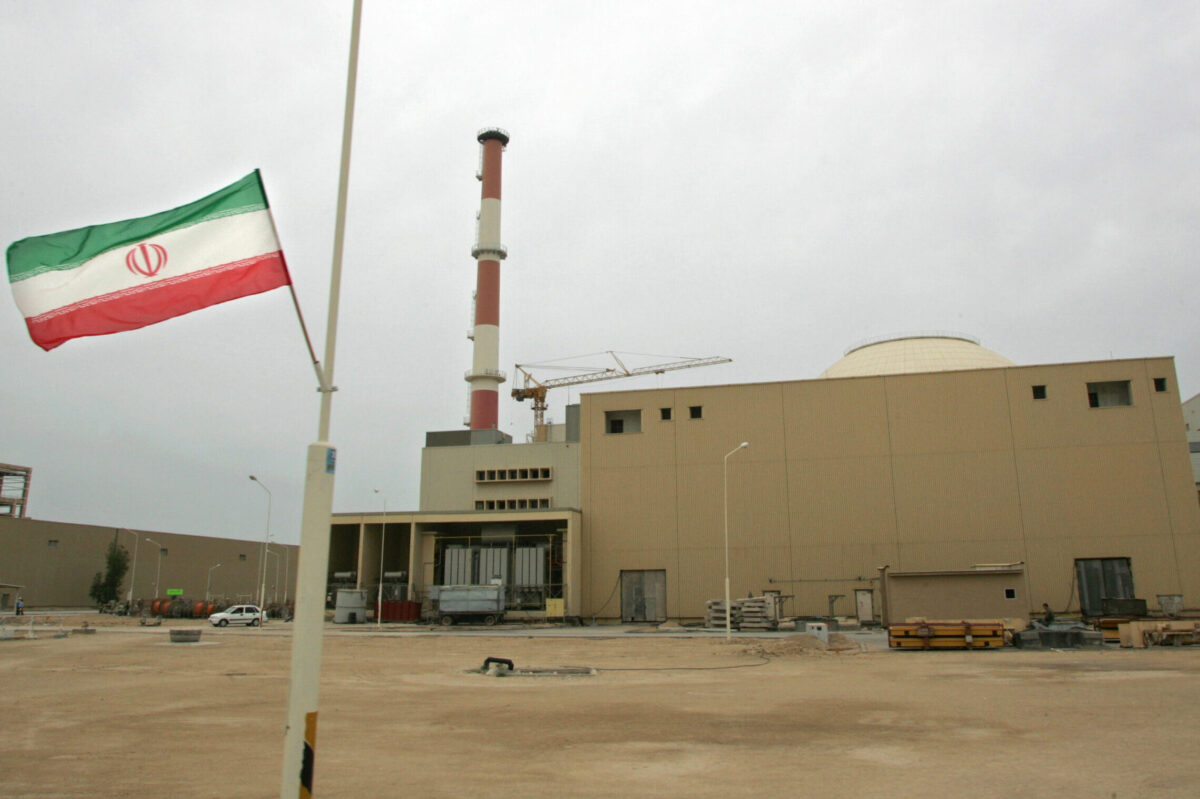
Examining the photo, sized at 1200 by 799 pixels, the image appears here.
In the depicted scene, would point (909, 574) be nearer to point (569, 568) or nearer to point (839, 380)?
point (839, 380)

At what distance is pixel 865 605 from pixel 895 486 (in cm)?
727

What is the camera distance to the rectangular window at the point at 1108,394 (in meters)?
48.0

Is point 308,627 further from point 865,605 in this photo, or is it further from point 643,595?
point 643,595

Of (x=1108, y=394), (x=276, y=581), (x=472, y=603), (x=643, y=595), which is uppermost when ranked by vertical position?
(x=1108, y=394)

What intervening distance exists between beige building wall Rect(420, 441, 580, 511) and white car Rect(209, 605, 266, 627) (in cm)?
1338

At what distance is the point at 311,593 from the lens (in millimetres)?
5996

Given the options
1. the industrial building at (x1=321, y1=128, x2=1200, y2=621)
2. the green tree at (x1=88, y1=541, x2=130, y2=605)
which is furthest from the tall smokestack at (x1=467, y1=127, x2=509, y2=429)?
the green tree at (x1=88, y1=541, x2=130, y2=605)

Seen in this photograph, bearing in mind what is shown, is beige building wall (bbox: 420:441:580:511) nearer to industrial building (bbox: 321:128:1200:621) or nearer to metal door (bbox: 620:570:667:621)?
industrial building (bbox: 321:128:1200:621)

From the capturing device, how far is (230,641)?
120 ft

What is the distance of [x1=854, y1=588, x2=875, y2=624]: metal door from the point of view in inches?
1775

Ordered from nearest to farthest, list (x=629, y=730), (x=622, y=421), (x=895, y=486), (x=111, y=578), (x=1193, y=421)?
(x=629, y=730) → (x=895, y=486) → (x=622, y=421) → (x=111, y=578) → (x=1193, y=421)

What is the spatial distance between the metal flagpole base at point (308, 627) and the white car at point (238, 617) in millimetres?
50652

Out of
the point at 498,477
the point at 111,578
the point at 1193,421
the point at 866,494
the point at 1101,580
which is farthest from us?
the point at 1193,421

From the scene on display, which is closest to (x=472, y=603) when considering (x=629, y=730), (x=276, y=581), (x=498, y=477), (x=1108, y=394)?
(x=498, y=477)
